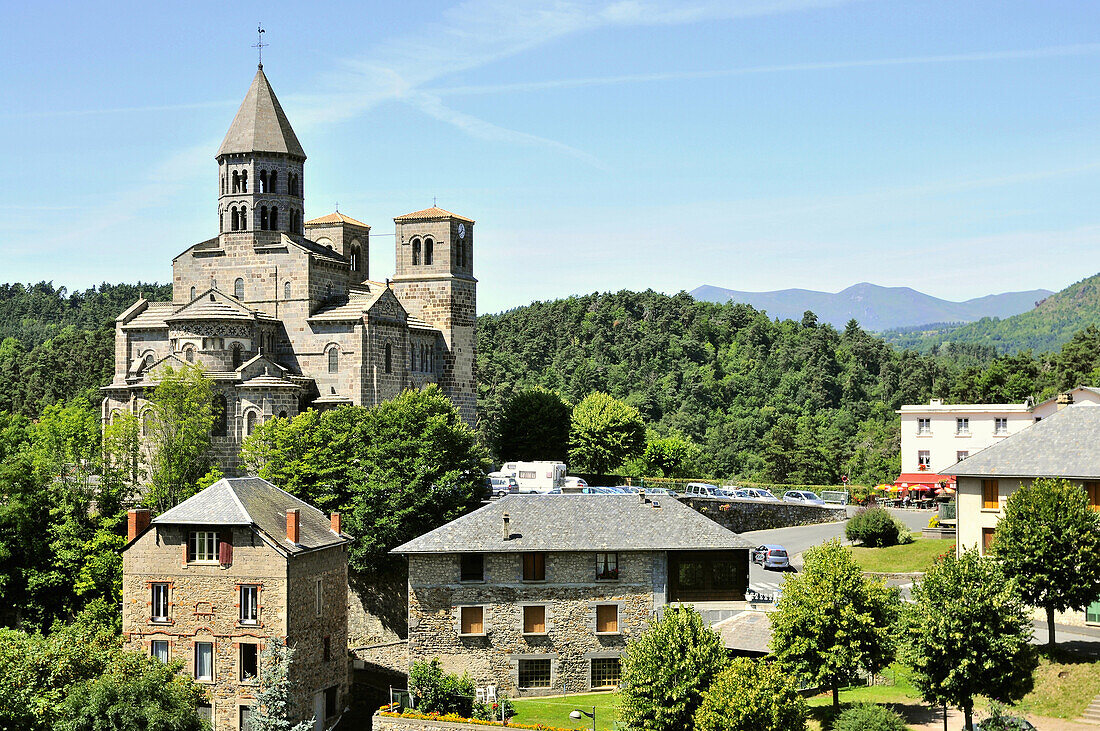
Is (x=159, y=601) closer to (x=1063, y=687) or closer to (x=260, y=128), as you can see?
(x=1063, y=687)

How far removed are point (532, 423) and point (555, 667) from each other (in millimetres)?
43701

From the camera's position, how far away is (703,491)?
252 ft

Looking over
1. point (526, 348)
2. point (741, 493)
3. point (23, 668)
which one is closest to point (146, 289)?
point (526, 348)

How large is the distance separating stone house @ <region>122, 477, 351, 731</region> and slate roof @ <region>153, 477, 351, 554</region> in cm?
6

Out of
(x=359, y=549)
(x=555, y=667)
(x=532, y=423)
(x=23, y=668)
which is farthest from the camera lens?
(x=532, y=423)

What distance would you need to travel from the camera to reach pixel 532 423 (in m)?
91.2

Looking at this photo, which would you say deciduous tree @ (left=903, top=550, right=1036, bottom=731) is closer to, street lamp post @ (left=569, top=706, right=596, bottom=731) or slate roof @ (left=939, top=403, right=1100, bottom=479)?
A: slate roof @ (left=939, top=403, right=1100, bottom=479)

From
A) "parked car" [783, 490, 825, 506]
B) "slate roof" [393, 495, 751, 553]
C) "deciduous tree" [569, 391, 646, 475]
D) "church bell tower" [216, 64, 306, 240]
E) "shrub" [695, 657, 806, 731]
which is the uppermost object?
"church bell tower" [216, 64, 306, 240]

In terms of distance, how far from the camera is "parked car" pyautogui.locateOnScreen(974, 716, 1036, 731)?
3675 centimetres

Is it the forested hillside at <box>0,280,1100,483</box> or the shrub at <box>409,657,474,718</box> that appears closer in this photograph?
the shrub at <box>409,657,474,718</box>

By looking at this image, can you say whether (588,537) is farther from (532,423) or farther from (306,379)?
(532,423)

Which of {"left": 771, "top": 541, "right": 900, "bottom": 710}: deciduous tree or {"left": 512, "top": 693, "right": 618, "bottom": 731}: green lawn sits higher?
{"left": 771, "top": 541, "right": 900, "bottom": 710}: deciduous tree

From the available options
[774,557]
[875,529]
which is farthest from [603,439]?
[875,529]

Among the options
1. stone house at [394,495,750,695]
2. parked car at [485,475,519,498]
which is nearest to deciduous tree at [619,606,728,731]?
stone house at [394,495,750,695]
